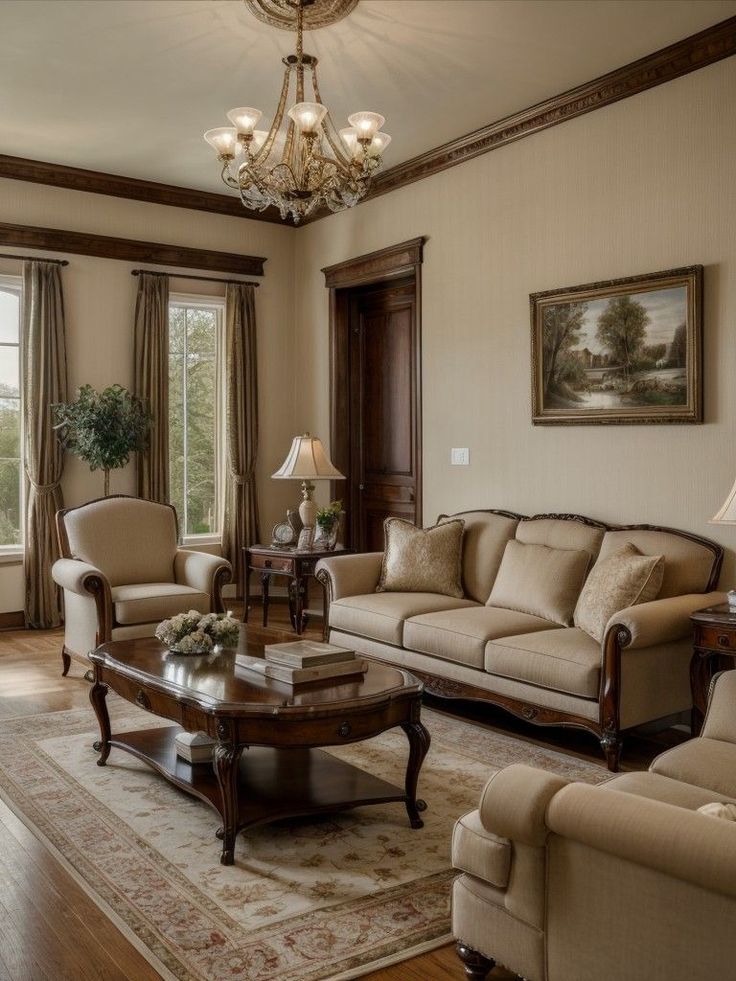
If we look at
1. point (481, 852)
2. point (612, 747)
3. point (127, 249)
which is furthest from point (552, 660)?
point (127, 249)

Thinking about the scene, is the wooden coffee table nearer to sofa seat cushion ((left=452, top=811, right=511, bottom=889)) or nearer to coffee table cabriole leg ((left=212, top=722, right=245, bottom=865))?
coffee table cabriole leg ((left=212, top=722, right=245, bottom=865))

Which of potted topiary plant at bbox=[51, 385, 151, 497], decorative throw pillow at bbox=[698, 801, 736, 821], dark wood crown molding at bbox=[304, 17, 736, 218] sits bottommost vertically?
decorative throw pillow at bbox=[698, 801, 736, 821]

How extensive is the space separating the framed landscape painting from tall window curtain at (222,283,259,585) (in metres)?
2.88

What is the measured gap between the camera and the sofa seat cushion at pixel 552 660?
385cm

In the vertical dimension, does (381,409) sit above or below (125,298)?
below

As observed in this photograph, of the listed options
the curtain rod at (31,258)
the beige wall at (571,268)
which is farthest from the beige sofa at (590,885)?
the curtain rod at (31,258)

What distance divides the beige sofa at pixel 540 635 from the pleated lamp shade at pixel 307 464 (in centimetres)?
81

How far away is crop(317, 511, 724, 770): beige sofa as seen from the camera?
377 centimetres

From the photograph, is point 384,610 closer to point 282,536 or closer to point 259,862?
point 282,536

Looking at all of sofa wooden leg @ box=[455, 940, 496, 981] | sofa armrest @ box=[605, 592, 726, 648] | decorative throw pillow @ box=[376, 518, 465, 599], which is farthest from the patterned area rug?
decorative throw pillow @ box=[376, 518, 465, 599]

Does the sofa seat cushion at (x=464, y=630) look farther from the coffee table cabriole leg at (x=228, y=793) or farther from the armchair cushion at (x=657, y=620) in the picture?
the coffee table cabriole leg at (x=228, y=793)

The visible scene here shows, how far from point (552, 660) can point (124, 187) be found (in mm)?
4920

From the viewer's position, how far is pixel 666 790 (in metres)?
2.33

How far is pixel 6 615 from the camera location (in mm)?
6578
